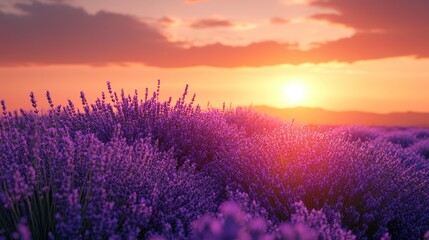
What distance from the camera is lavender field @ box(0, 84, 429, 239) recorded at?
247cm

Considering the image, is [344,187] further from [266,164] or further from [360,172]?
[266,164]

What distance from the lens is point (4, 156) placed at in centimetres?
312

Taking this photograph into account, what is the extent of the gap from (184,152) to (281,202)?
140 cm

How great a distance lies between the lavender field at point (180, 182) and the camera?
2.47 metres

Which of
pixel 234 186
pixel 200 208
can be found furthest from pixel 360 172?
pixel 200 208

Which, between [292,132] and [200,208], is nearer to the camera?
[200,208]

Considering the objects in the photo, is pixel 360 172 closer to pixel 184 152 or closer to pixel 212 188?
pixel 212 188

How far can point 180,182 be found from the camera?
135 inches

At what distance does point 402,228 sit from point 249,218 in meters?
1.98

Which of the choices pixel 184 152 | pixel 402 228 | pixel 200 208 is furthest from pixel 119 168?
pixel 402 228

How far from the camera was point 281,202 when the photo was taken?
3.75 m

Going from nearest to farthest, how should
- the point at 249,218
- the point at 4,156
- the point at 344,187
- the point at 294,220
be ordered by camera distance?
the point at 249,218 → the point at 294,220 → the point at 4,156 → the point at 344,187

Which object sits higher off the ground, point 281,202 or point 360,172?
point 360,172

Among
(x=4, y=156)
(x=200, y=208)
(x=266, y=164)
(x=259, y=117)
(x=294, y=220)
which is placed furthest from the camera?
(x=259, y=117)
